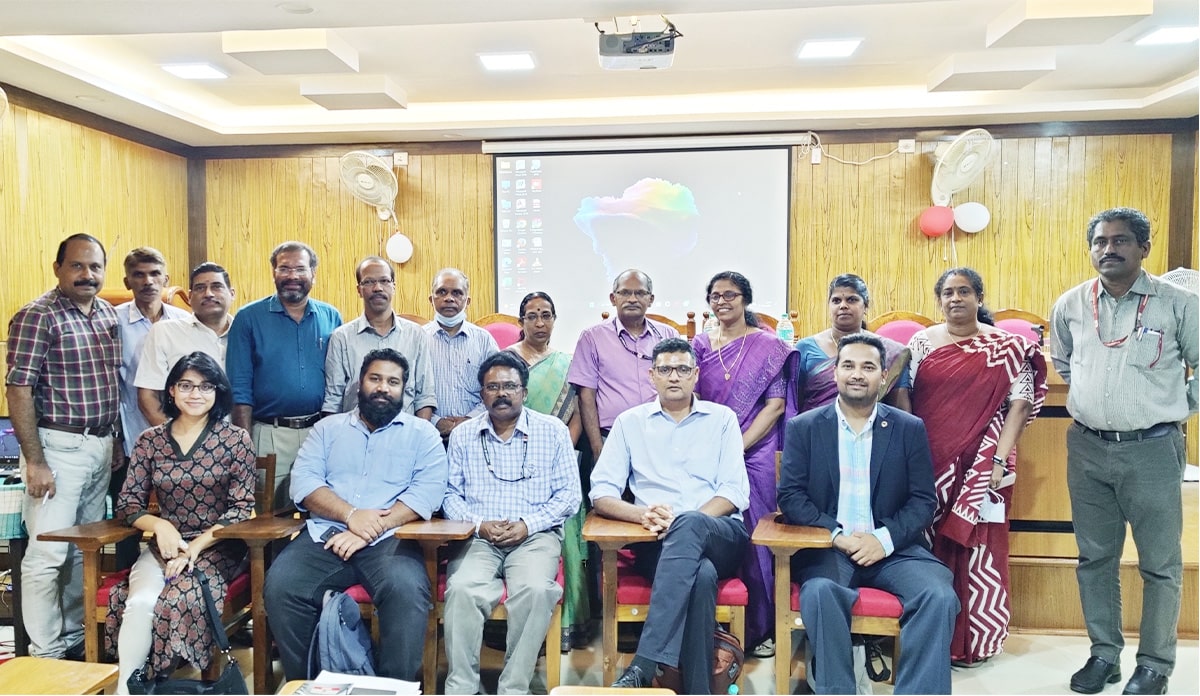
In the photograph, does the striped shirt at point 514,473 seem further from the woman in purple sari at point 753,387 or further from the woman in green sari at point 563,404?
the woman in purple sari at point 753,387

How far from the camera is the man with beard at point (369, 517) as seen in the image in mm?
2305

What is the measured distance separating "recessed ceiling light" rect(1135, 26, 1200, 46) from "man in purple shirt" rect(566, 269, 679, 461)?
327 cm

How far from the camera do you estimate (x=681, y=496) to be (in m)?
2.55

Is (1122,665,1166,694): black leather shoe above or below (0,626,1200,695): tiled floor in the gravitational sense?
above

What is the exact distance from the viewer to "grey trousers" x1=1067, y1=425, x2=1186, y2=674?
2359 mm

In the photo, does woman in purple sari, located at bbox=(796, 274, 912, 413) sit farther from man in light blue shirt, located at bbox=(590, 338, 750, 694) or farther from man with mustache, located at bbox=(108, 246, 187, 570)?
man with mustache, located at bbox=(108, 246, 187, 570)

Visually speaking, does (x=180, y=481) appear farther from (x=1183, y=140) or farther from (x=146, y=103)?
(x=1183, y=140)

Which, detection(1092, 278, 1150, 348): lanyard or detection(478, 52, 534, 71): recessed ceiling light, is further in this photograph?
detection(478, 52, 534, 71): recessed ceiling light

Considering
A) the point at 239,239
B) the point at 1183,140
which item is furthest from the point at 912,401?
the point at 239,239

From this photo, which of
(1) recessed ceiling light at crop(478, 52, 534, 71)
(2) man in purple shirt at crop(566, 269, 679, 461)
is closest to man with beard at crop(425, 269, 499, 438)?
(2) man in purple shirt at crop(566, 269, 679, 461)

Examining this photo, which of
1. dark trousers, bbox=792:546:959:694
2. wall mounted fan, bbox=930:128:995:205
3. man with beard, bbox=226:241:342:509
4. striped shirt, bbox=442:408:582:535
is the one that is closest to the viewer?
dark trousers, bbox=792:546:959:694

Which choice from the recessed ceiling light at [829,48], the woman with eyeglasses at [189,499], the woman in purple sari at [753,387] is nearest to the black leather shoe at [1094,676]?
the woman in purple sari at [753,387]

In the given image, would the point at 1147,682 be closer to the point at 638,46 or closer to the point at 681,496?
the point at 681,496

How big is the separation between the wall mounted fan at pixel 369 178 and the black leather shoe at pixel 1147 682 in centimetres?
528
